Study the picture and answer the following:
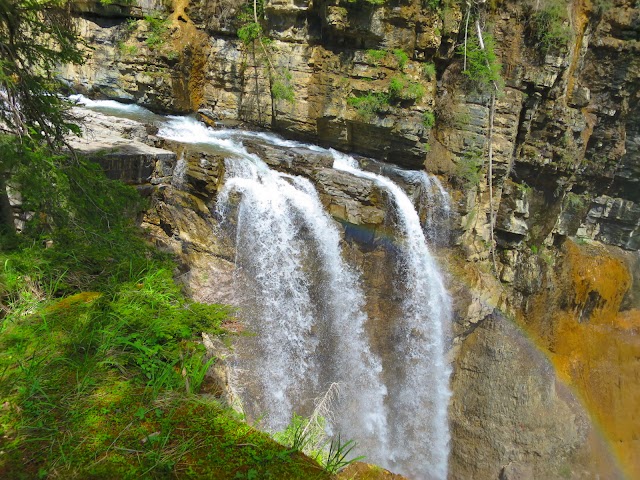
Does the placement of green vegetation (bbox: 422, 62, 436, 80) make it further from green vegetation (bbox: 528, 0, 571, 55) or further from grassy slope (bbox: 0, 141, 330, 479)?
grassy slope (bbox: 0, 141, 330, 479)

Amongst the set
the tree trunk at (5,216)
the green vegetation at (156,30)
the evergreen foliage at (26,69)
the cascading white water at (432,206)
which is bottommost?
the cascading white water at (432,206)

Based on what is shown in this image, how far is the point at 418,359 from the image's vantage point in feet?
34.8

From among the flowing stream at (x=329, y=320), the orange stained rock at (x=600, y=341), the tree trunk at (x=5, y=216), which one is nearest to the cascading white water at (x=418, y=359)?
the flowing stream at (x=329, y=320)

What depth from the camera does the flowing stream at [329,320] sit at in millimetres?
8672

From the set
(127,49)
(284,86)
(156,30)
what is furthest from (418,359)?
(127,49)

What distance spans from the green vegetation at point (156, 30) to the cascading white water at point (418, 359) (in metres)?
7.65

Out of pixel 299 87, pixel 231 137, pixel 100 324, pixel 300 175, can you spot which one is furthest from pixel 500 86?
pixel 100 324

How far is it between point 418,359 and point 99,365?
9116mm

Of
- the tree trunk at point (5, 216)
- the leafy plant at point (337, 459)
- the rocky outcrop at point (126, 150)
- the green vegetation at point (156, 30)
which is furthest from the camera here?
the green vegetation at point (156, 30)

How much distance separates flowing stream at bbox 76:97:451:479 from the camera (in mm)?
8672

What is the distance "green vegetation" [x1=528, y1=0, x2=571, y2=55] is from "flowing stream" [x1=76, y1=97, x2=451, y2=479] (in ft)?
18.1

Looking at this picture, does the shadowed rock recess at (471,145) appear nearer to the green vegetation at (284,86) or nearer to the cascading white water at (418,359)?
the green vegetation at (284,86)

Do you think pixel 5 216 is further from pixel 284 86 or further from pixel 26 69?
pixel 284 86

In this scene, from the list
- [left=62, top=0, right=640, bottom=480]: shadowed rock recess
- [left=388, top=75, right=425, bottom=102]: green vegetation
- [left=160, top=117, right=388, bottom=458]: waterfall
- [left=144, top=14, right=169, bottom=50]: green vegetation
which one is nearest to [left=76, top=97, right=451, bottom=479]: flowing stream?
[left=160, top=117, right=388, bottom=458]: waterfall
